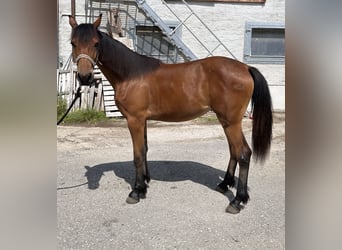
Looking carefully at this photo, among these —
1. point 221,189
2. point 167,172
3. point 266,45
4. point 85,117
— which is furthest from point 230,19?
point 221,189

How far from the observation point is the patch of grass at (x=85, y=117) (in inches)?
297

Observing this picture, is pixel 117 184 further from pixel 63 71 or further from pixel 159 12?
pixel 159 12

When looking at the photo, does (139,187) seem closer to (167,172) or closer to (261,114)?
(167,172)

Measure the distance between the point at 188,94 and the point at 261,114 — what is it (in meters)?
0.75

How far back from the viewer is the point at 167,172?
4.31 m

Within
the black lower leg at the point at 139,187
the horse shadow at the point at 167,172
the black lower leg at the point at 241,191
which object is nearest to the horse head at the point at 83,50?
the black lower leg at the point at 139,187

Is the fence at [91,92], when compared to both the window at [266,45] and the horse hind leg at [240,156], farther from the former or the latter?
the horse hind leg at [240,156]

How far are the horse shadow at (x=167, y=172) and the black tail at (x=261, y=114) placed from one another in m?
0.69

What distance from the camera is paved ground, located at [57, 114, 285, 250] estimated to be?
8.46 feet

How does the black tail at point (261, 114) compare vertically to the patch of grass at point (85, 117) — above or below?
above

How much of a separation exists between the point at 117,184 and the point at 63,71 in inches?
209
